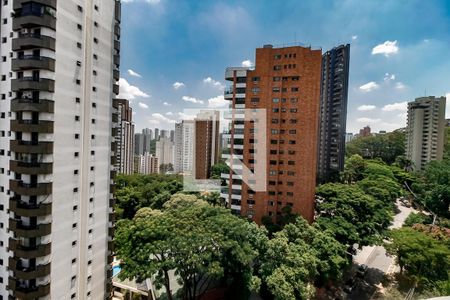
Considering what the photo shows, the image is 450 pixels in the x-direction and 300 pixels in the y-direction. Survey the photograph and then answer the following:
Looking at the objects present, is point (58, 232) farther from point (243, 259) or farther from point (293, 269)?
point (293, 269)

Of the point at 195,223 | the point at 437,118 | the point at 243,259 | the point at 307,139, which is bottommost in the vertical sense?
the point at 243,259

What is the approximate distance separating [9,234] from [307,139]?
1957cm

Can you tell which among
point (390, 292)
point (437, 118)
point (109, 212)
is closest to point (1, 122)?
point (109, 212)

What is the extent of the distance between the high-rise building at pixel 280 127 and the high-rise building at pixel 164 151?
37.2 m

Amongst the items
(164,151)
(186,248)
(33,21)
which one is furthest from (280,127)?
(164,151)

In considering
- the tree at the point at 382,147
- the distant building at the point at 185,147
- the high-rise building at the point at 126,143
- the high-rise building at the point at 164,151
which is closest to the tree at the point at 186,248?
the distant building at the point at 185,147

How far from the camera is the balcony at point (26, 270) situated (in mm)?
9375

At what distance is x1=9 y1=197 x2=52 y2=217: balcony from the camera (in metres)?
9.34

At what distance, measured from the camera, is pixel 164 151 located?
187ft

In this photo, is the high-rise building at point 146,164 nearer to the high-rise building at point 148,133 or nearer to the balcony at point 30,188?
the high-rise building at point 148,133

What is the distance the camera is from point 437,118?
45.4 m

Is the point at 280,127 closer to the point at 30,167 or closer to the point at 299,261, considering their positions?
the point at 299,261

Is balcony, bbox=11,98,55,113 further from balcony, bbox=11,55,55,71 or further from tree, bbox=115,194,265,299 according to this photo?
tree, bbox=115,194,265,299

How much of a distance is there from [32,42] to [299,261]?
15450 millimetres
